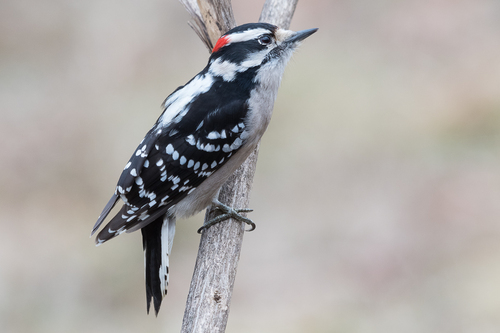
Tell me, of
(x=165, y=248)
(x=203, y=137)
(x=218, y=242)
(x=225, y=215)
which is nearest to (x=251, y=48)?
(x=203, y=137)

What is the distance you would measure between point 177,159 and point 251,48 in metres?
0.72

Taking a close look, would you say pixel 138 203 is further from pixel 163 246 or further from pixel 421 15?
pixel 421 15

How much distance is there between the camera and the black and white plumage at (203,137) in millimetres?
2584

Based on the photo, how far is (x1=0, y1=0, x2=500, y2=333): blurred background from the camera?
14.9ft

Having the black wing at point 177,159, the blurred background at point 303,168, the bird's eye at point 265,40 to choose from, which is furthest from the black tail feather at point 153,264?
the blurred background at point 303,168

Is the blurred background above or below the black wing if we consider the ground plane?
above

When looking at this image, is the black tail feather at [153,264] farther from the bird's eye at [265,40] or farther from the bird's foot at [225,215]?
the bird's eye at [265,40]

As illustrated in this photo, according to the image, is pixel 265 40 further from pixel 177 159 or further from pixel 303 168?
pixel 303 168

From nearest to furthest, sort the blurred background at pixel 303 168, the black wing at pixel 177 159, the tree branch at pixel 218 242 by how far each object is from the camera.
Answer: the tree branch at pixel 218 242 < the black wing at pixel 177 159 < the blurred background at pixel 303 168

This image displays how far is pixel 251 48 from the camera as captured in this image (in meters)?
2.62

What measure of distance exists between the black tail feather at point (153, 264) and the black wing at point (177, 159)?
0.16 m

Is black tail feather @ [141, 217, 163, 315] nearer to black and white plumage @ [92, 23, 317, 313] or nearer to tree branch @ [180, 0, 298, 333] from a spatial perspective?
black and white plumage @ [92, 23, 317, 313]

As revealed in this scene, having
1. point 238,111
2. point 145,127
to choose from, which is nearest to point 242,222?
point 238,111

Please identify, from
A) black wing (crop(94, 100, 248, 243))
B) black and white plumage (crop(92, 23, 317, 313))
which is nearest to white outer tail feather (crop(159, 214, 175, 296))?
black and white plumage (crop(92, 23, 317, 313))
